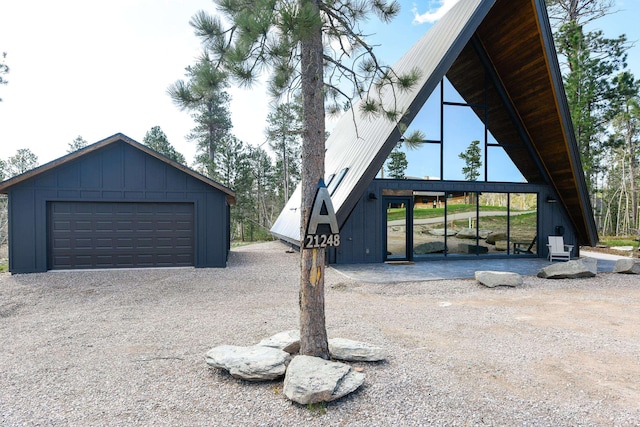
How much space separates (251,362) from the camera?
2729 millimetres

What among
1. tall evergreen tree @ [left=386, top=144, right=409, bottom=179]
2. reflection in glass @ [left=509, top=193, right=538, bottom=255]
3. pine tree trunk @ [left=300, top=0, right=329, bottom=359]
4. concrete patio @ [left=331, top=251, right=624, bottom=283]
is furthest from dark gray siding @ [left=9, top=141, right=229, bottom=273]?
reflection in glass @ [left=509, top=193, right=538, bottom=255]

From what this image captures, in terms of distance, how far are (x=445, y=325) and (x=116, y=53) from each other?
31.3ft

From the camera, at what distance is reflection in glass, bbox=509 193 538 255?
34.2 feet

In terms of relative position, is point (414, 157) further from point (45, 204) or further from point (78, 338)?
point (45, 204)

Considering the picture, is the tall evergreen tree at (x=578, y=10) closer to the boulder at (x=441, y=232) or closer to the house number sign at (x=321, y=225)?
the boulder at (x=441, y=232)

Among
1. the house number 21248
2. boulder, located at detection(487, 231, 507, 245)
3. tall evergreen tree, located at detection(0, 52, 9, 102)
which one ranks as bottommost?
boulder, located at detection(487, 231, 507, 245)

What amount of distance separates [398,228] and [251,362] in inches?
294

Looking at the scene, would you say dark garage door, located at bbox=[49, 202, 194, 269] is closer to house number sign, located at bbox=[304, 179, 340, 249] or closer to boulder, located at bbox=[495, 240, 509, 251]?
house number sign, located at bbox=[304, 179, 340, 249]

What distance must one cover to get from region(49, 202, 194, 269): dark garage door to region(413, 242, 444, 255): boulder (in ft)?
21.2

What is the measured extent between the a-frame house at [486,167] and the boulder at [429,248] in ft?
0.10

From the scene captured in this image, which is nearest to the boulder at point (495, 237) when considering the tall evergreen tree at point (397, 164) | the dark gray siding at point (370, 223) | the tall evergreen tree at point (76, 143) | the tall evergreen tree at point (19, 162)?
the dark gray siding at point (370, 223)

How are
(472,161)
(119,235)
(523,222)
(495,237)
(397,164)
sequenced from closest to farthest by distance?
(119,235) < (397,164) < (472,161) < (495,237) < (523,222)

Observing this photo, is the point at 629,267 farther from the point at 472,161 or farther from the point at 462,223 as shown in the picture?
the point at 472,161

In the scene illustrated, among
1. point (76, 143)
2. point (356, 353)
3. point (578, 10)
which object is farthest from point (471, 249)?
point (76, 143)
